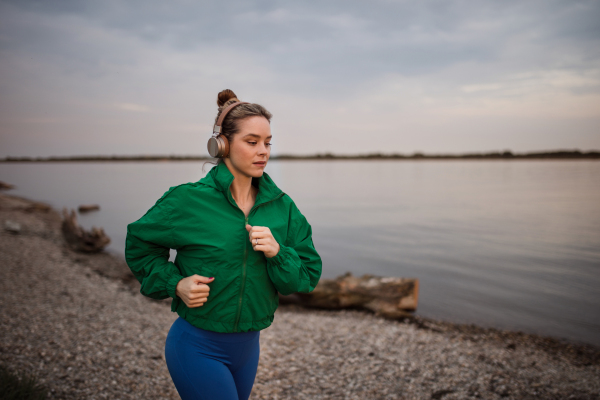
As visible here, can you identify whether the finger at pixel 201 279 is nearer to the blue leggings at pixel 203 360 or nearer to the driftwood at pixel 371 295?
the blue leggings at pixel 203 360

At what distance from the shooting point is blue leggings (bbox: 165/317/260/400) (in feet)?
6.95

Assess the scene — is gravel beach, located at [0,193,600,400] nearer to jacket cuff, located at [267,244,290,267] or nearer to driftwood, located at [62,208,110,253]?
jacket cuff, located at [267,244,290,267]

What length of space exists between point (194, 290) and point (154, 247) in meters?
0.41

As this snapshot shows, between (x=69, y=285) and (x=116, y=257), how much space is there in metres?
4.99

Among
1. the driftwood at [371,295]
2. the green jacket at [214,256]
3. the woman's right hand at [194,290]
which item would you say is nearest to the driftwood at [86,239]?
the driftwood at [371,295]

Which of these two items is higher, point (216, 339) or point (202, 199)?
point (202, 199)

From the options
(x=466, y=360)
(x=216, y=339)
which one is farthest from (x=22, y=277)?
(x=466, y=360)

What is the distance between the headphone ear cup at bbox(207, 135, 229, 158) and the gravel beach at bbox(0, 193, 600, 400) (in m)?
3.93

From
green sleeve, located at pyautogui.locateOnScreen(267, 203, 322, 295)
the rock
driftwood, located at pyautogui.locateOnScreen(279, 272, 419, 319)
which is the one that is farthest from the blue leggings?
the rock

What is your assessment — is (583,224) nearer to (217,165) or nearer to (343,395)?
(343,395)

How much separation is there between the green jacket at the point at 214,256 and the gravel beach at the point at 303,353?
11.0ft

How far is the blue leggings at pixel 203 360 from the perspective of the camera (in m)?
2.12

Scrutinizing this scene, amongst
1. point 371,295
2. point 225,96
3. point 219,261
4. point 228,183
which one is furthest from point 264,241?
point 371,295

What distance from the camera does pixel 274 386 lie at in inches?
207
